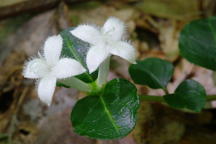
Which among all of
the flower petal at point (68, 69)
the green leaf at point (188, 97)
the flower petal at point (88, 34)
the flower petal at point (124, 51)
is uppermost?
the flower petal at point (88, 34)

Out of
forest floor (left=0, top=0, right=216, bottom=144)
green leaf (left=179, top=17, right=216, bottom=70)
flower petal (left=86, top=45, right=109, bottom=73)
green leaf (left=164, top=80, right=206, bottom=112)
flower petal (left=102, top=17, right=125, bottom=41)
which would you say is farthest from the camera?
forest floor (left=0, top=0, right=216, bottom=144)

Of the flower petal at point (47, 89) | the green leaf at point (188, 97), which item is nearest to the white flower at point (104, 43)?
the flower petal at point (47, 89)

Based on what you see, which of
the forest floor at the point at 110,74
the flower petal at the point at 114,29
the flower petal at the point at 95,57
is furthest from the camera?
the forest floor at the point at 110,74

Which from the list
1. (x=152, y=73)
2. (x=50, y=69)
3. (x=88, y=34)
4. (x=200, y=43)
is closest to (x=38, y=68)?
(x=50, y=69)

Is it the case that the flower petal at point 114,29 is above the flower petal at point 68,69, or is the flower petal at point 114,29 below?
above

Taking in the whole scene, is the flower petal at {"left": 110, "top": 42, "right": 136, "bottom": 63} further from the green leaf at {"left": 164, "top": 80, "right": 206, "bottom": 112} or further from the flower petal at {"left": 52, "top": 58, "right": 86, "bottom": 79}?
the green leaf at {"left": 164, "top": 80, "right": 206, "bottom": 112}

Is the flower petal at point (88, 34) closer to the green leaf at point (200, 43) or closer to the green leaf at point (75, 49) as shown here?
the green leaf at point (75, 49)

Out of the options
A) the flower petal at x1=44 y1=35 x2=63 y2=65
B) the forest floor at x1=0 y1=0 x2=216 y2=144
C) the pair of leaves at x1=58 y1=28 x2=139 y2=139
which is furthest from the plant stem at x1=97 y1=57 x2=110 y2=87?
the forest floor at x1=0 y1=0 x2=216 y2=144

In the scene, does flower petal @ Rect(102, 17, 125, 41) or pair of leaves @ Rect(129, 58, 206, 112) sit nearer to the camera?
flower petal @ Rect(102, 17, 125, 41)
